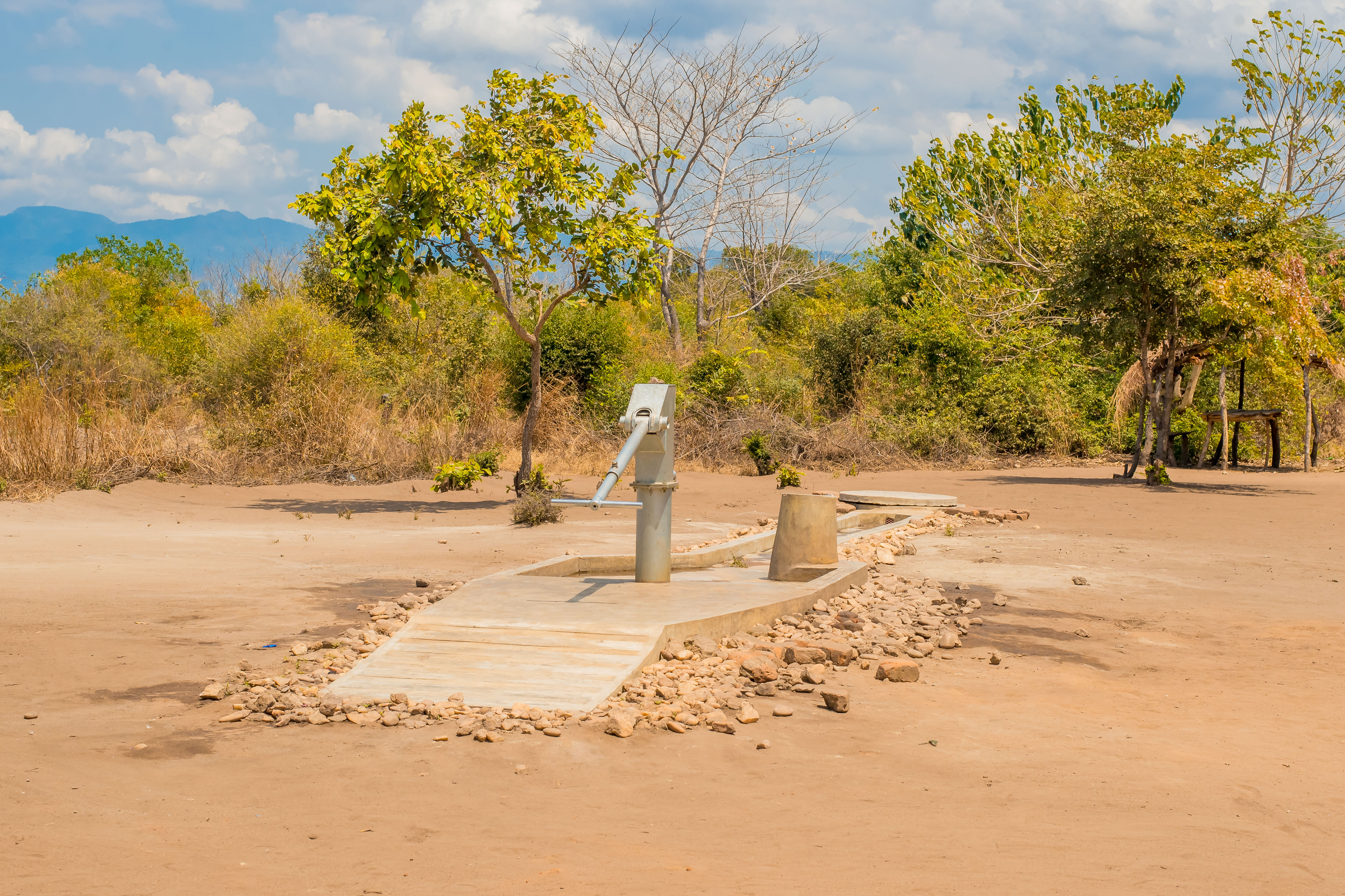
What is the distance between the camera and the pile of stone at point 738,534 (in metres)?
10.1

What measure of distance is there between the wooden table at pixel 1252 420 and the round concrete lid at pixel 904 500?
9.81 meters

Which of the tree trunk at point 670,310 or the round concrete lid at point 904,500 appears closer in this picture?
the round concrete lid at point 904,500

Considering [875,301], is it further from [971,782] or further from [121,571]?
[971,782]

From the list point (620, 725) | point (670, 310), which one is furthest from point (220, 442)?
point (670, 310)

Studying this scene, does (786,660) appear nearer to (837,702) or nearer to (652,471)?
(837,702)

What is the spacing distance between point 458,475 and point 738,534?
191 inches

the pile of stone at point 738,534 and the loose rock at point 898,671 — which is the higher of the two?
the pile of stone at point 738,534

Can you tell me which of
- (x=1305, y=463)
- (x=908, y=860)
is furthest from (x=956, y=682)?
(x=1305, y=463)

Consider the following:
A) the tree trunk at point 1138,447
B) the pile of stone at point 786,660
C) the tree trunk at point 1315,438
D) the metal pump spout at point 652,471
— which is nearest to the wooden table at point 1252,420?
the tree trunk at point 1315,438

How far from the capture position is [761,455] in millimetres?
19688

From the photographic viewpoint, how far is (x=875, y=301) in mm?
33031

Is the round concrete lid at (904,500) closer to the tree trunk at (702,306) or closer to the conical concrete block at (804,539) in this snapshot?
the conical concrete block at (804,539)

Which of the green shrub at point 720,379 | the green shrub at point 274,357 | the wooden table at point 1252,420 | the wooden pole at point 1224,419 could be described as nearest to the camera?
the green shrub at point 274,357

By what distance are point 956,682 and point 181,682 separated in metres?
3.95
